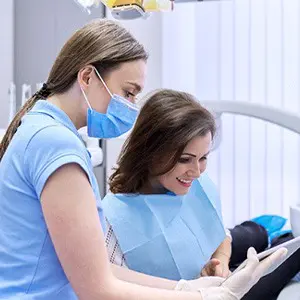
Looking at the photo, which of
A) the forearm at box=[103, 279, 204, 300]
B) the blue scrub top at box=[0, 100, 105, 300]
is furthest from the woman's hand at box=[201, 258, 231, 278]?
the blue scrub top at box=[0, 100, 105, 300]

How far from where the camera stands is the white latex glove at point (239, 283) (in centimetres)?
112

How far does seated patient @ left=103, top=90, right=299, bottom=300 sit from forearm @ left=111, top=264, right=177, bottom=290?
0.29 ft

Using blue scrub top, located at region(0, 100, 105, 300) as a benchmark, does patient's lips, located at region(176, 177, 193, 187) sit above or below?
below

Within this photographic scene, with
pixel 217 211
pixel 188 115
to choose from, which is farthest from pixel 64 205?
pixel 217 211

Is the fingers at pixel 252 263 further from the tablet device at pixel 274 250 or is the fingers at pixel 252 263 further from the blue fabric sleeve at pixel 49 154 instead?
the blue fabric sleeve at pixel 49 154

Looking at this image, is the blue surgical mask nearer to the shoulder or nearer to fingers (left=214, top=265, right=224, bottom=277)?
the shoulder

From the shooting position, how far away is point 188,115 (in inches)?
65.2

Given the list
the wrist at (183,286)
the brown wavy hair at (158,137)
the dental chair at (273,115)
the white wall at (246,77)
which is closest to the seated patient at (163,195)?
the brown wavy hair at (158,137)

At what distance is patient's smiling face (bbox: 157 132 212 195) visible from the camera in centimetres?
164

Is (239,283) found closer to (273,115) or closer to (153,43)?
(273,115)

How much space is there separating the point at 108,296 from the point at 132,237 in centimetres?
68

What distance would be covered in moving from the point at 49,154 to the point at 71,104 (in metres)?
0.21

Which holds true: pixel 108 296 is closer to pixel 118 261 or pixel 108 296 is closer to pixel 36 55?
pixel 118 261

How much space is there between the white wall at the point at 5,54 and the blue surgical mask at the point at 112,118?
5.52 ft
